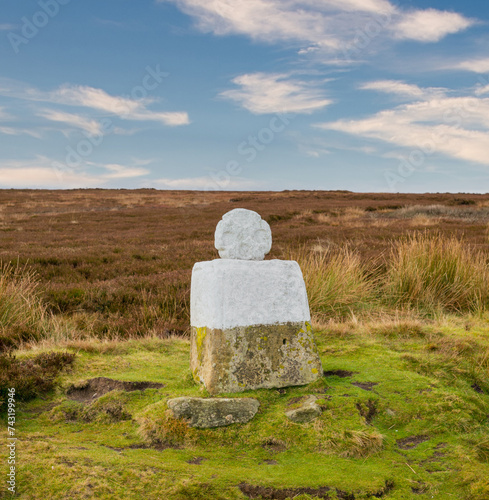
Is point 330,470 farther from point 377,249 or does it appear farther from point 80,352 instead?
point 377,249

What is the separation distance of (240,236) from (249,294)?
0.67 meters

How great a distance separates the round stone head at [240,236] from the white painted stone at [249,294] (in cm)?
22

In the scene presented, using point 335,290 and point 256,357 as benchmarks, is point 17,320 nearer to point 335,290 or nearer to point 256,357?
point 256,357

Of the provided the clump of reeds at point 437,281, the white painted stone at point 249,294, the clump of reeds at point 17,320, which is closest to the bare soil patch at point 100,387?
the white painted stone at point 249,294

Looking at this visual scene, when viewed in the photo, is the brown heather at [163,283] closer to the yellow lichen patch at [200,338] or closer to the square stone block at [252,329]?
the yellow lichen patch at [200,338]

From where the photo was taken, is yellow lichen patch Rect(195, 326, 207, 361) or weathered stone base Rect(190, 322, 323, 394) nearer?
weathered stone base Rect(190, 322, 323, 394)

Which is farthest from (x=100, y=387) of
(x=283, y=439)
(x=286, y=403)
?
(x=283, y=439)

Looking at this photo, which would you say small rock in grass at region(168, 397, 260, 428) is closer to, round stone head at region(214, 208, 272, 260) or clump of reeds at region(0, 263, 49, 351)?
round stone head at region(214, 208, 272, 260)

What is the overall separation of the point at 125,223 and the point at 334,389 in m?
24.6

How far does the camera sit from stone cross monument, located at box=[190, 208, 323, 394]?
13.9 ft

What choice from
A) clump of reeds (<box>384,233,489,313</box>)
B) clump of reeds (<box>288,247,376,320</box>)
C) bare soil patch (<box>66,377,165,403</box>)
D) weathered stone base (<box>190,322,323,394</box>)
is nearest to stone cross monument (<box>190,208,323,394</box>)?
weathered stone base (<box>190,322,323,394</box>)

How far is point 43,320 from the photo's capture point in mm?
7637

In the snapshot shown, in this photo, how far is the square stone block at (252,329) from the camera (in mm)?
4234

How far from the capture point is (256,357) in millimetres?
4312
